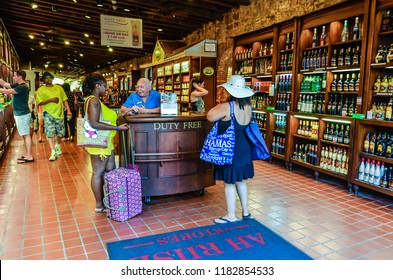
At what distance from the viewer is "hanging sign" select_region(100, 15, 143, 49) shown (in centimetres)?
797

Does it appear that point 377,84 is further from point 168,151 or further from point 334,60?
point 168,151

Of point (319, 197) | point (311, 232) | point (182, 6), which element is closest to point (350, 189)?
point (319, 197)

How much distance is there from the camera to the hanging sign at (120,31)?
797 cm

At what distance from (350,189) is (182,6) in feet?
20.4

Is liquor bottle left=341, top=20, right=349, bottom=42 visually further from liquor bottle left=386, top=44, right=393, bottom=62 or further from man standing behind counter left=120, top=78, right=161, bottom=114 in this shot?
man standing behind counter left=120, top=78, right=161, bottom=114

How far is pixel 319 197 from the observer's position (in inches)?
172

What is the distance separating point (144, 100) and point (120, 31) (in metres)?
4.57

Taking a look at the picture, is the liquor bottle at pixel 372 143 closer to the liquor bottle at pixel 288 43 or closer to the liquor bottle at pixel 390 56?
the liquor bottle at pixel 390 56

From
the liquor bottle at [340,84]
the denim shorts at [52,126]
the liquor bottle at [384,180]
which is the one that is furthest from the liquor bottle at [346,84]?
the denim shorts at [52,126]

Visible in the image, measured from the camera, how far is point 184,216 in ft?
11.9

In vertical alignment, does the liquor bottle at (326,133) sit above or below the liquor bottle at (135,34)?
below

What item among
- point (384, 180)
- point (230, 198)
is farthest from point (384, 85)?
point (230, 198)

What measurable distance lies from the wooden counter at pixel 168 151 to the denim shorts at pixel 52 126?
2.80 meters

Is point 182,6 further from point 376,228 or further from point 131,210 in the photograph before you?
point 376,228
